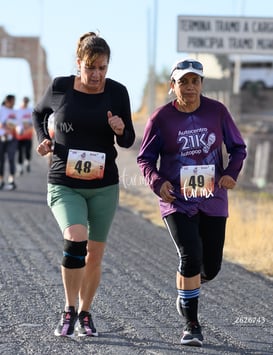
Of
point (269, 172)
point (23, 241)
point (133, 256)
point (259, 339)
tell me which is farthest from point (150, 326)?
point (269, 172)

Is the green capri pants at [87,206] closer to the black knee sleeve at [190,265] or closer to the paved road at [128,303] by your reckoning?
the black knee sleeve at [190,265]

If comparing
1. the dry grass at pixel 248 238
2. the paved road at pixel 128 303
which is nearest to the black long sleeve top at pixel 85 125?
the paved road at pixel 128 303

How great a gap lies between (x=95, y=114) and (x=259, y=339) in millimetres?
1840

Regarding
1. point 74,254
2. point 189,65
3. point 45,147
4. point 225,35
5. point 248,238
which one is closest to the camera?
point 74,254

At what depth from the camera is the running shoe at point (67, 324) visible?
641cm

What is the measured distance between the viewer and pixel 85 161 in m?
6.38

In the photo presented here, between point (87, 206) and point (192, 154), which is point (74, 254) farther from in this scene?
point (192, 154)

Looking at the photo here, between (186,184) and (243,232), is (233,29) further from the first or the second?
(186,184)

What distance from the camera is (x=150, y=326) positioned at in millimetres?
6875

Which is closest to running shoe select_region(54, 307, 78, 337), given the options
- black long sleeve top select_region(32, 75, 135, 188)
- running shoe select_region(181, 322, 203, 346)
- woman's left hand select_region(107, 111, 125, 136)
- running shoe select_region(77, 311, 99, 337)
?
running shoe select_region(77, 311, 99, 337)

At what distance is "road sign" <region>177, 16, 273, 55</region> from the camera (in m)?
15.0

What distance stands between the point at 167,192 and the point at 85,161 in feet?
1.92

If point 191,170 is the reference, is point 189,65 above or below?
above

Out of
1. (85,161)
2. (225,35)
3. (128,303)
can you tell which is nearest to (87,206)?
(85,161)
